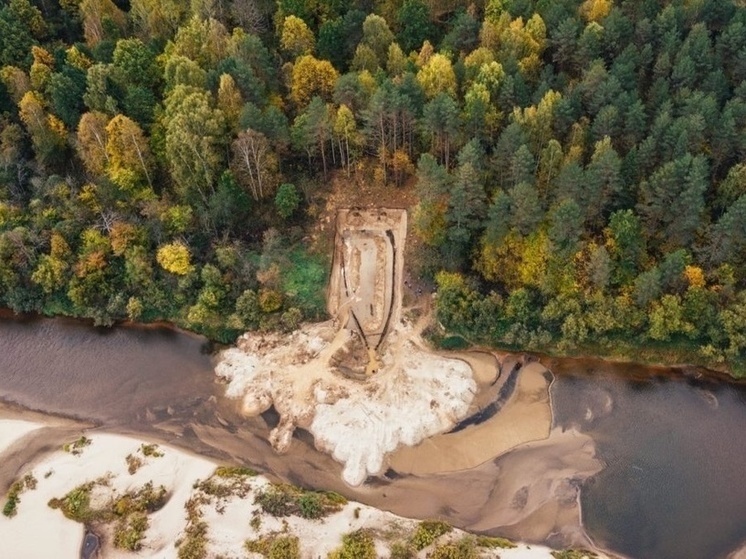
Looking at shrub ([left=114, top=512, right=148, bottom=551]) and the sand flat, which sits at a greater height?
the sand flat

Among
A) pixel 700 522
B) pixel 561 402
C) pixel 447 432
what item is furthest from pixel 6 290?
Result: pixel 700 522

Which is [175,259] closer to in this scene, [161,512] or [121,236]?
[121,236]

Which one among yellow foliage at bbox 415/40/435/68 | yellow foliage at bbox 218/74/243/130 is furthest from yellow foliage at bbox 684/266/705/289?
yellow foliage at bbox 218/74/243/130

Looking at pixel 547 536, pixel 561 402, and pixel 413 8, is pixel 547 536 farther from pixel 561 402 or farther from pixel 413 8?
pixel 413 8

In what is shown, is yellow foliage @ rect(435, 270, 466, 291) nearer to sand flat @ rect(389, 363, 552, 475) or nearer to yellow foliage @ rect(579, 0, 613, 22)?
sand flat @ rect(389, 363, 552, 475)

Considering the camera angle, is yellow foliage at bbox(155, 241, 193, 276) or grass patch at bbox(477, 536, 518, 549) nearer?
grass patch at bbox(477, 536, 518, 549)

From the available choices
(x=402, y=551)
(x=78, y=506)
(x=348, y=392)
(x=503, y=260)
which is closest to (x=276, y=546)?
(x=402, y=551)
